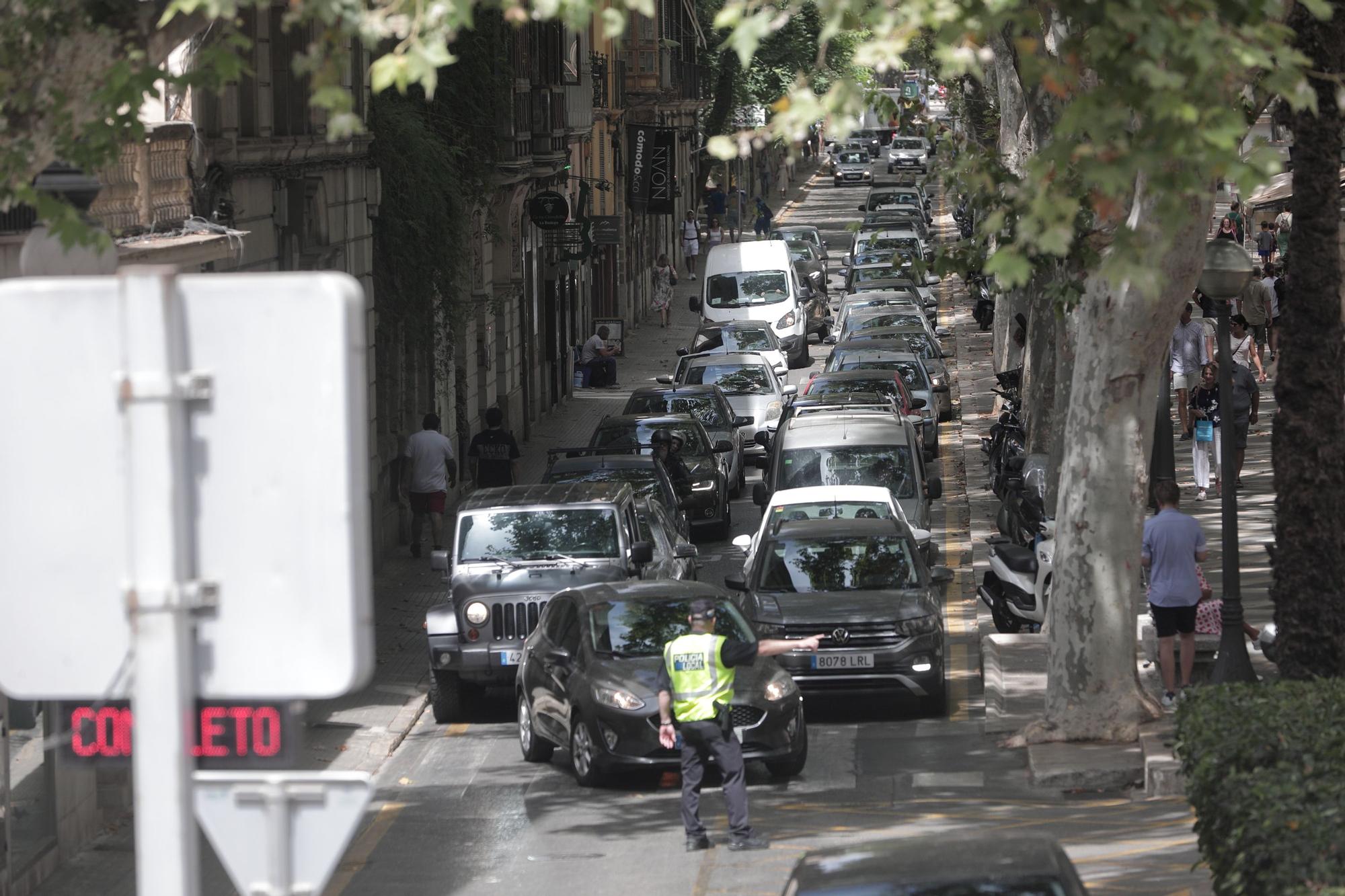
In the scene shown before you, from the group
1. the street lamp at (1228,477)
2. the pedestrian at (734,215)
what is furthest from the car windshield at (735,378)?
the pedestrian at (734,215)

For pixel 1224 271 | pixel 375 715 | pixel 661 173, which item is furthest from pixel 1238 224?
pixel 1224 271

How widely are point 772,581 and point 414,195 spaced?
1086 cm

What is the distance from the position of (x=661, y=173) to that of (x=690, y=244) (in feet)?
52.0

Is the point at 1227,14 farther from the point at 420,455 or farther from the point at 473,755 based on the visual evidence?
the point at 420,455

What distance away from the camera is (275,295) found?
3.29m

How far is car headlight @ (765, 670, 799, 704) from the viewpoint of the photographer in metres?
14.3

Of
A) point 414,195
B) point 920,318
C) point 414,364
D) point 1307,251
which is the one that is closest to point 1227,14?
point 1307,251

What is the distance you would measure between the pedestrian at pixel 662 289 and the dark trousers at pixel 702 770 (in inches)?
1713

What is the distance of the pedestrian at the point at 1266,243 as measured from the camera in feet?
121

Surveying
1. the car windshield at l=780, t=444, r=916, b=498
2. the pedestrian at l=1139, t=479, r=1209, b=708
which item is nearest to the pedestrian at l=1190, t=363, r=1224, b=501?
the car windshield at l=780, t=444, r=916, b=498

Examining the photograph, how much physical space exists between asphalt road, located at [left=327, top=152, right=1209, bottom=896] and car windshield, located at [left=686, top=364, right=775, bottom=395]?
55.9 ft

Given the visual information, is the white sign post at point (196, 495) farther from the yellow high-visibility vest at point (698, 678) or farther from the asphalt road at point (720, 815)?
the yellow high-visibility vest at point (698, 678)

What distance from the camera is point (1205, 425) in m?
24.0

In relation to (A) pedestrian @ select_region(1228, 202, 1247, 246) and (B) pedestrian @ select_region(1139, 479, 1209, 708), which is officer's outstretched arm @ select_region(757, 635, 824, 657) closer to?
(B) pedestrian @ select_region(1139, 479, 1209, 708)
